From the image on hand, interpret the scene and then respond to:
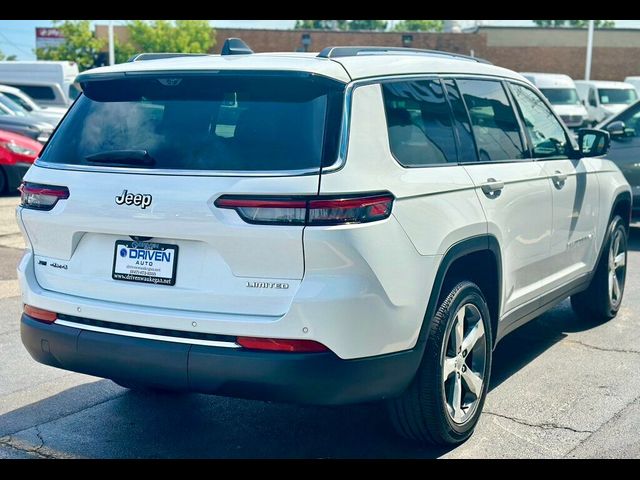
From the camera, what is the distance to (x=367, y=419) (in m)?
4.94

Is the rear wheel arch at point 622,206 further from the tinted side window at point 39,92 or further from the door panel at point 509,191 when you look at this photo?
the tinted side window at point 39,92

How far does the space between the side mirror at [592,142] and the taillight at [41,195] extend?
3.58 metres

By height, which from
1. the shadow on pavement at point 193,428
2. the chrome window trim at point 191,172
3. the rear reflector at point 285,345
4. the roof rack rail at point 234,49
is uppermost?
the roof rack rail at point 234,49

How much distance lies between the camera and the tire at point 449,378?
4.22 meters

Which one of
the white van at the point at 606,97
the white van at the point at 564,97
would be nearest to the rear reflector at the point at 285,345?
the white van at the point at 564,97

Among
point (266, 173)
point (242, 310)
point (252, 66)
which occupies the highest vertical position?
point (252, 66)

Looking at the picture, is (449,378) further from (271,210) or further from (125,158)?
(125,158)

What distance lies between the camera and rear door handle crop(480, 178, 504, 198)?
4.75 m

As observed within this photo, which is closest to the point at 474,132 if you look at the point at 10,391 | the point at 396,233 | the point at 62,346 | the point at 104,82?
the point at 396,233

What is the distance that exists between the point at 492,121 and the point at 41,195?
8.10 feet

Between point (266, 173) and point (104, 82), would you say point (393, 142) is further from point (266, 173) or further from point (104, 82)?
point (104, 82)
